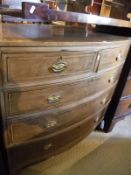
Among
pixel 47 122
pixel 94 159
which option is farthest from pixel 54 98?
pixel 94 159

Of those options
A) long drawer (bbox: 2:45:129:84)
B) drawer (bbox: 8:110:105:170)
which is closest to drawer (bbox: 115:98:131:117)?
drawer (bbox: 8:110:105:170)

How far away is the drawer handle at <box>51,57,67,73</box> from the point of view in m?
0.75

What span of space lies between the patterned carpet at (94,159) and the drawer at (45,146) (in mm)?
228

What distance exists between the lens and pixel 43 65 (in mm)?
717

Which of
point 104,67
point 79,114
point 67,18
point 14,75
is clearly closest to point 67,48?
point 67,18

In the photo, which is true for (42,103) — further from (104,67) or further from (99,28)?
(99,28)

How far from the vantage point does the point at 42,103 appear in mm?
826

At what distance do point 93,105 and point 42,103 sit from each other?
0.44 meters

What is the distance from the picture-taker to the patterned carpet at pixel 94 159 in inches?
51.1

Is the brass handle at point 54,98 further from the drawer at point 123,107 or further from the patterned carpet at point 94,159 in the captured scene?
the drawer at point 123,107

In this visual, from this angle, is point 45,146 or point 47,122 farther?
point 45,146

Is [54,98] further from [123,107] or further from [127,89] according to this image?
[123,107]

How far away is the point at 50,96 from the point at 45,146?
0.39m

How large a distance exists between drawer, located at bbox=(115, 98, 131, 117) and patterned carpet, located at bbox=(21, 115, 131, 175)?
0.26 m
